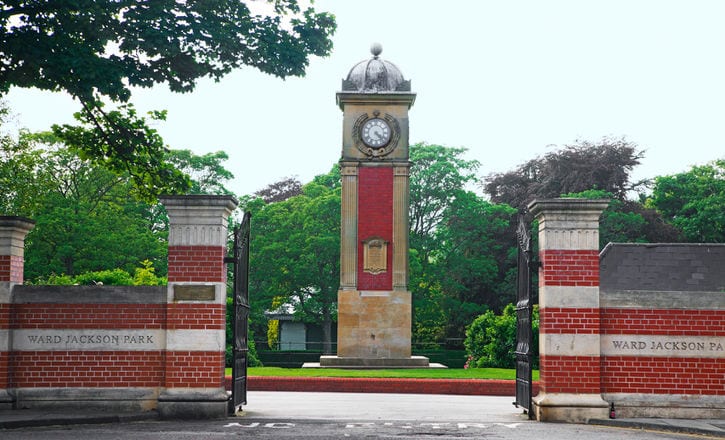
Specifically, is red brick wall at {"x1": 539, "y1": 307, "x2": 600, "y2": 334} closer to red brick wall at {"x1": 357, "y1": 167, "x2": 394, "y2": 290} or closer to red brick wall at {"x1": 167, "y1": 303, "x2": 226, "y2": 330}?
red brick wall at {"x1": 167, "y1": 303, "x2": 226, "y2": 330}

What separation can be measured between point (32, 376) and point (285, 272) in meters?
35.1

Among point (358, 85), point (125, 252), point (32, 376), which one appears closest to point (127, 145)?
point (32, 376)

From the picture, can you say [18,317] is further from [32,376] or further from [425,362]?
[425,362]

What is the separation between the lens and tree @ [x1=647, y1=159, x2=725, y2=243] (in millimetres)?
46969

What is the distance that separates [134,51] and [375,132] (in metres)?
16.4

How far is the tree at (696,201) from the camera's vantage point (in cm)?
4697

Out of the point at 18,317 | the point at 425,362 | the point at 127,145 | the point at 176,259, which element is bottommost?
the point at 425,362

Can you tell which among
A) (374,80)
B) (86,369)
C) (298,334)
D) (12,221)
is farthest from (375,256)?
(298,334)

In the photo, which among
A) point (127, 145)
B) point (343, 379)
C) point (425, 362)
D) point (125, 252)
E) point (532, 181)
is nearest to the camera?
point (127, 145)

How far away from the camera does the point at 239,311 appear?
47.0 ft

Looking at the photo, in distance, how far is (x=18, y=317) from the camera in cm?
1356

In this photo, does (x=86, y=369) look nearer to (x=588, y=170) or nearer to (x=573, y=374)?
(x=573, y=374)

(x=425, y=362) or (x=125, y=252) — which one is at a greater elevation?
(x=125, y=252)

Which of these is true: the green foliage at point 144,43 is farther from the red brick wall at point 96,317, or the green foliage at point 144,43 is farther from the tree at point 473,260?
the tree at point 473,260
